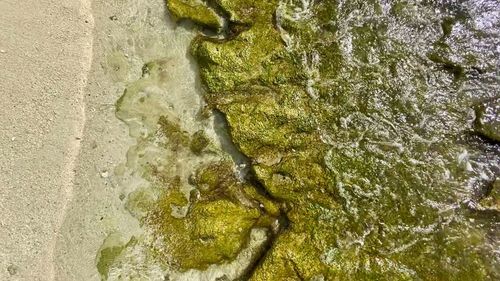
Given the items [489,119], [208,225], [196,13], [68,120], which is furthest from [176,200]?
[489,119]

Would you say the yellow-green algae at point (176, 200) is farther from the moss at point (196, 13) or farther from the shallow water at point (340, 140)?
the moss at point (196, 13)

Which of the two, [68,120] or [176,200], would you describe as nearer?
[68,120]

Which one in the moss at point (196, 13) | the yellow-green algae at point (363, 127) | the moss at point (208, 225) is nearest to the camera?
the yellow-green algae at point (363, 127)

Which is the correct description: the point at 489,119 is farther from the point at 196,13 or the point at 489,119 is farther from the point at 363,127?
the point at 196,13

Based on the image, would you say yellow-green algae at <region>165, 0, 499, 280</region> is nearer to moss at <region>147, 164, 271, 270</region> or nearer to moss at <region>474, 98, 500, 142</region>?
moss at <region>474, 98, 500, 142</region>

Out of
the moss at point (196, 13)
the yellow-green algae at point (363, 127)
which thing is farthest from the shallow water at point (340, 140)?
the moss at point (196, 13)

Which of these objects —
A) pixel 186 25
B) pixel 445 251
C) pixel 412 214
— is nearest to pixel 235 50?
pixel 186 25

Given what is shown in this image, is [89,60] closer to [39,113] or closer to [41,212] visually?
[39,113]
